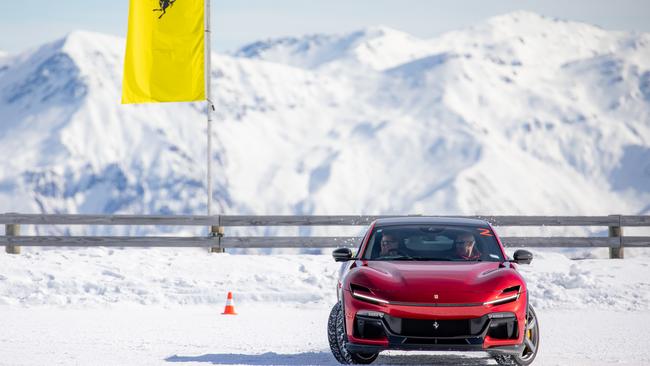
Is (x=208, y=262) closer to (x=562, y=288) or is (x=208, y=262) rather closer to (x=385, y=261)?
(x=562, y=288)

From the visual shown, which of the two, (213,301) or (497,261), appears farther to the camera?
(213,301)

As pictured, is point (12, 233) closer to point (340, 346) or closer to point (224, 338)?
point (224, 338)

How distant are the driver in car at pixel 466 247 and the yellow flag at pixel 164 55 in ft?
43.3

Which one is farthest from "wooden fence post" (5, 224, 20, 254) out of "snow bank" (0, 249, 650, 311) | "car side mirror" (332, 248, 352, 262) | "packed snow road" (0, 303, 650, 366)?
"car side mirror" (332, 248, 352, 262)

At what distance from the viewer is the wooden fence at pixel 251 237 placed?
20.9 meters

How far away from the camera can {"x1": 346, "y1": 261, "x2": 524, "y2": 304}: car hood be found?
30.6 feet

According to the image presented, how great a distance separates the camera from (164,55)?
23.1m

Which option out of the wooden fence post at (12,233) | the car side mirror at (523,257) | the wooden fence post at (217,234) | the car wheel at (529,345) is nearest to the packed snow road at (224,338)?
the car wheel at (529,345)

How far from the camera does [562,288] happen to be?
57.7 feet

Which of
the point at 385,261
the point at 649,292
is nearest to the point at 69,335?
the point at 385,261

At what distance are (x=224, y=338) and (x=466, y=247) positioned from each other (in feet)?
11.3

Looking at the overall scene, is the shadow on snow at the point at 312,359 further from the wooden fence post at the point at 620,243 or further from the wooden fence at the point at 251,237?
the wooden fence post at the point at 620,243

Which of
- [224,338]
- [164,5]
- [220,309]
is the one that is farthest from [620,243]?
[224,338]

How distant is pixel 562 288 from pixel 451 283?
861 cm
